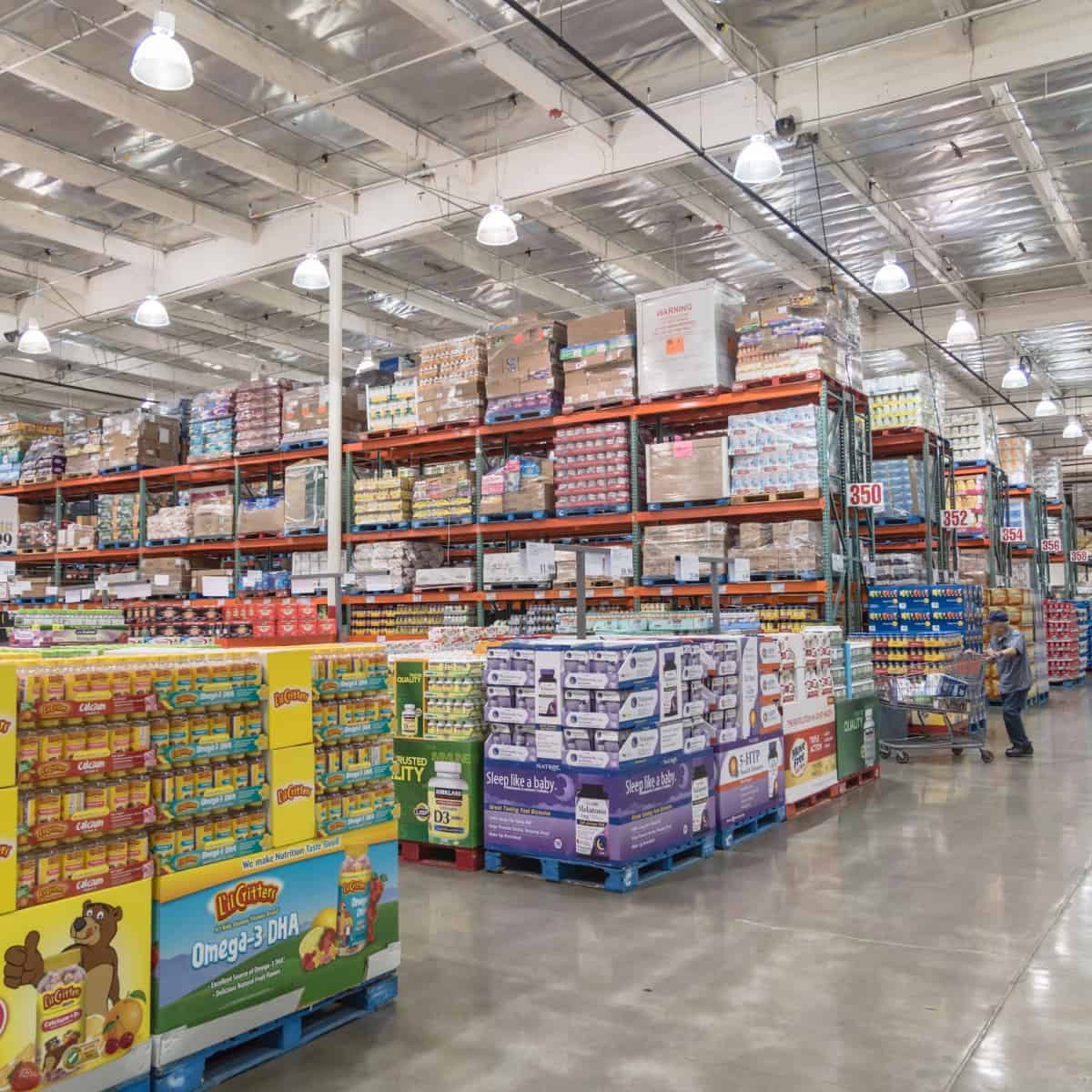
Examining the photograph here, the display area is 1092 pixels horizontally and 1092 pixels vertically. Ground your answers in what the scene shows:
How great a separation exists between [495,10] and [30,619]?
32.3 ft

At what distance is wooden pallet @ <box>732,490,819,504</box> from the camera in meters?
10.4

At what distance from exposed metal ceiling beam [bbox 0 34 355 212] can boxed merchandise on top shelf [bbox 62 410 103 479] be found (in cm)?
601

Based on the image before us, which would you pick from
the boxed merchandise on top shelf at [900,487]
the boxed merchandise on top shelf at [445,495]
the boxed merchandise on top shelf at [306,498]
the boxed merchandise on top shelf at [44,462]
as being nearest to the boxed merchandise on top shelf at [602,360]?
the boxed merchandise on top shelf at [445,495]

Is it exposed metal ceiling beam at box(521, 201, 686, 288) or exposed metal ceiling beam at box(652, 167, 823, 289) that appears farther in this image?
exposed metal ceiling beam at box(521, 201, 686, 288)

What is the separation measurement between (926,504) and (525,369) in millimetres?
5616

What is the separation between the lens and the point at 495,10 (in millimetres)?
9453

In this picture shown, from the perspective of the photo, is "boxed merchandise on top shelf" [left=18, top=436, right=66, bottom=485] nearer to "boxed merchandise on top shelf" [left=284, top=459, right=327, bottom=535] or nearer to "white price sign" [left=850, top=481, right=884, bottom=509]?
"boxed merchandise on top shelf" [left=284, top=459, right=327, bottom=535]

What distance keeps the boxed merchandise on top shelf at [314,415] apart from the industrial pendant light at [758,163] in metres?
6.71

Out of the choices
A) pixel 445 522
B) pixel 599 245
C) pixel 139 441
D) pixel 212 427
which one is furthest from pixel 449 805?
pixel 139 441

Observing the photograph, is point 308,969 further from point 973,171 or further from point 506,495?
point 973,171

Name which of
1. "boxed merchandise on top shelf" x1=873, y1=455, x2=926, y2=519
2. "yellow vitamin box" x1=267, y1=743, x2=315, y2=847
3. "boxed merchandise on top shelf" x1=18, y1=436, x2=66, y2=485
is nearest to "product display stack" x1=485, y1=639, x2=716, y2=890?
"yellow vitamin box" x1=267, y1=743, x2=315, y2=847

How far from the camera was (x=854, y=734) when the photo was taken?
9.15 meters

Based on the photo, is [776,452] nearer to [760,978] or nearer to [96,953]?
[760,978]

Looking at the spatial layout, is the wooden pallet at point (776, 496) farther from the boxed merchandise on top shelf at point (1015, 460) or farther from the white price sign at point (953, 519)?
the boxed merchandise on top shelf at point (1015, 460)
